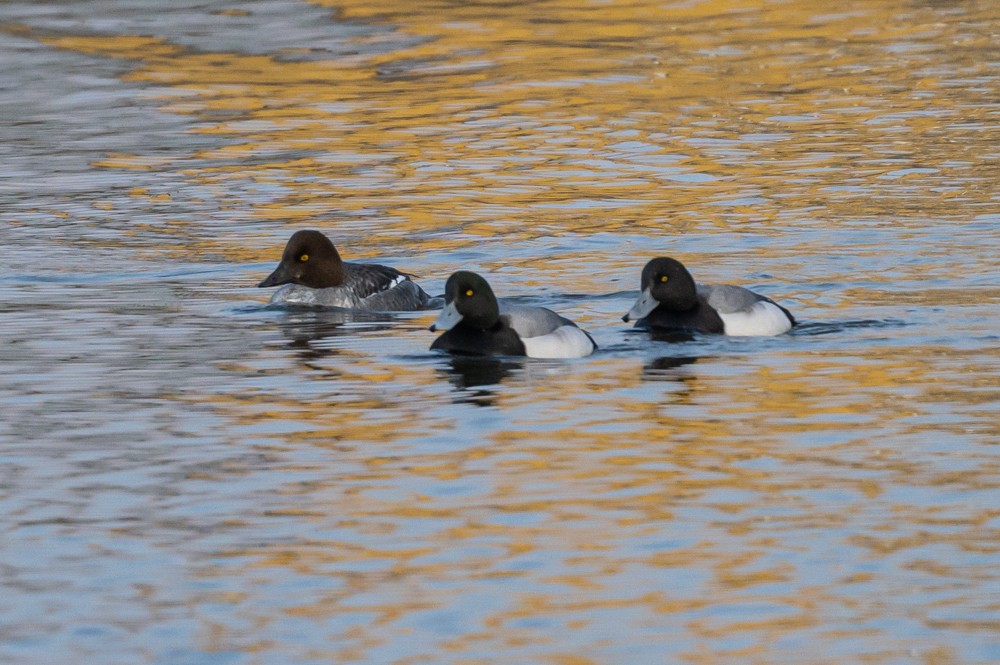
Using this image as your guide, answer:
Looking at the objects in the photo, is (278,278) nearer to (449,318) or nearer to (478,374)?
(449,318)

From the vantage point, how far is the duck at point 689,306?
643 inches

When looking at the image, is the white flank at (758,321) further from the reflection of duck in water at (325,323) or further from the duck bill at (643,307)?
the reflection of duck in water at (325,323)

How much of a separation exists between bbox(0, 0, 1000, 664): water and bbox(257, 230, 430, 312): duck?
368 mm

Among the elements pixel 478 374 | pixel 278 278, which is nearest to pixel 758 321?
pixel 478 374

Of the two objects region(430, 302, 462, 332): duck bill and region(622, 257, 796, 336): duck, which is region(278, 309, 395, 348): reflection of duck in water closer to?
region(430, 302, 462, 332): duck bill

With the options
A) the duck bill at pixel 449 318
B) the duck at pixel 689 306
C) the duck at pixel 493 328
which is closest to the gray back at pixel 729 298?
the duck at pixel 689 306

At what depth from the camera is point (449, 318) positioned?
51.0 feet

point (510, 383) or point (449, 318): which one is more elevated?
point (449, 318)

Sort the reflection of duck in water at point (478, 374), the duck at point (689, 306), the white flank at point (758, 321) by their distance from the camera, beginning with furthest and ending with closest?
the duck at point (689, 306) → the white flank at point (758, 321) → the reflection of duck in water at point (478, 374)

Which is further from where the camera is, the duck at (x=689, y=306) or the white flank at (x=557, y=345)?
the duck at (x=689, y=306)

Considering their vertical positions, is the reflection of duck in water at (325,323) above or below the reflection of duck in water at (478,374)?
below

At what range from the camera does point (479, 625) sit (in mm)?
8750

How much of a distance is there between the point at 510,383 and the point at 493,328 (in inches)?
52.6

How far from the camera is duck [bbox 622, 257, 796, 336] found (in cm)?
1633
